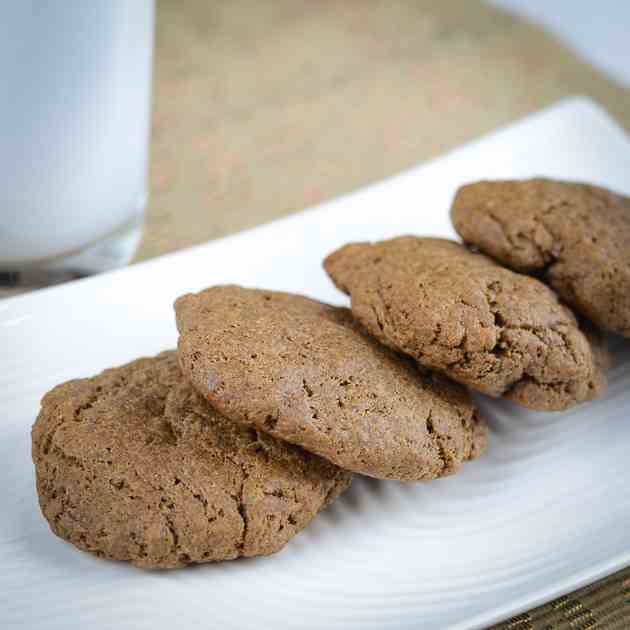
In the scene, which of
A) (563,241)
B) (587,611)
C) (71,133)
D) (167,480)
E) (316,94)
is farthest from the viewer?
(316,94)

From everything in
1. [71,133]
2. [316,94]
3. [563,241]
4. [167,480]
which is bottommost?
[167,480]

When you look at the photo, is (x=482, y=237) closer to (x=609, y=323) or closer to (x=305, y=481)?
(x=609, y=323)

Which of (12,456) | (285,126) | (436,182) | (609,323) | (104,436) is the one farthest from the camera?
(285,126)

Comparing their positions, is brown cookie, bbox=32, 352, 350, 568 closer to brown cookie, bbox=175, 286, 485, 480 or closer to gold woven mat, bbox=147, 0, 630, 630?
brown cookie, bbox=175, 286, 485, 480

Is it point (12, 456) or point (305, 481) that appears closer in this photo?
point (305, 481)

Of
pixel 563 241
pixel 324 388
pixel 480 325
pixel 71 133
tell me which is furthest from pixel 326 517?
pixel 71 133

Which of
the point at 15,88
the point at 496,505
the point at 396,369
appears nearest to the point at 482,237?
the point at 396,369

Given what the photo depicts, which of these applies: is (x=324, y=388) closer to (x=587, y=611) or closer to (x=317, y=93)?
(x=587, y=611)
